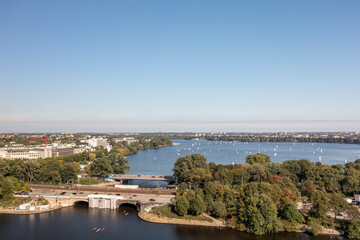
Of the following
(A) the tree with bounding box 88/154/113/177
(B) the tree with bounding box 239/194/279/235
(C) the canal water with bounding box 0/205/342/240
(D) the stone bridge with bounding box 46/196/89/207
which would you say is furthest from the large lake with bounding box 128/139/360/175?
(B) the tree with bounding box 239/194/279/235

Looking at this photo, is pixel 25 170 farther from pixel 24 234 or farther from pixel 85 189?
pixel 24 234

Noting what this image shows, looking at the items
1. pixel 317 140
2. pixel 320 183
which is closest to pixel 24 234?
pixel 320 183

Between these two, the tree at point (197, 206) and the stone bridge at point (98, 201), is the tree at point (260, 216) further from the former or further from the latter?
the stone bridge at point (98, 201)

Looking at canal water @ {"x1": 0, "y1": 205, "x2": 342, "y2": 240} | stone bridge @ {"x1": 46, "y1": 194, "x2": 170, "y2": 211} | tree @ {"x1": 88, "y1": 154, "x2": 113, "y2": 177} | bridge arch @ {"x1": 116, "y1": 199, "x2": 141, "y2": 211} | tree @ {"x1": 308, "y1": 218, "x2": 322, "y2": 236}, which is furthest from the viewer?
tree @ {"x1": 88, "y1": 154, "x2": 113, "y2": 177}

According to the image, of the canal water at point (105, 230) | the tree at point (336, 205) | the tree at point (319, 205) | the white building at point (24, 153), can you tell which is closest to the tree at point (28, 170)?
the canal water at point (105, 230)

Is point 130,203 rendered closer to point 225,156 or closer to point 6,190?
point 6,190

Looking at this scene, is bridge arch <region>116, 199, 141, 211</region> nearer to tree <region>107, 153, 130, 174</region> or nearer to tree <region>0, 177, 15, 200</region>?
tree <region>0, 177, 15, 200</region>
